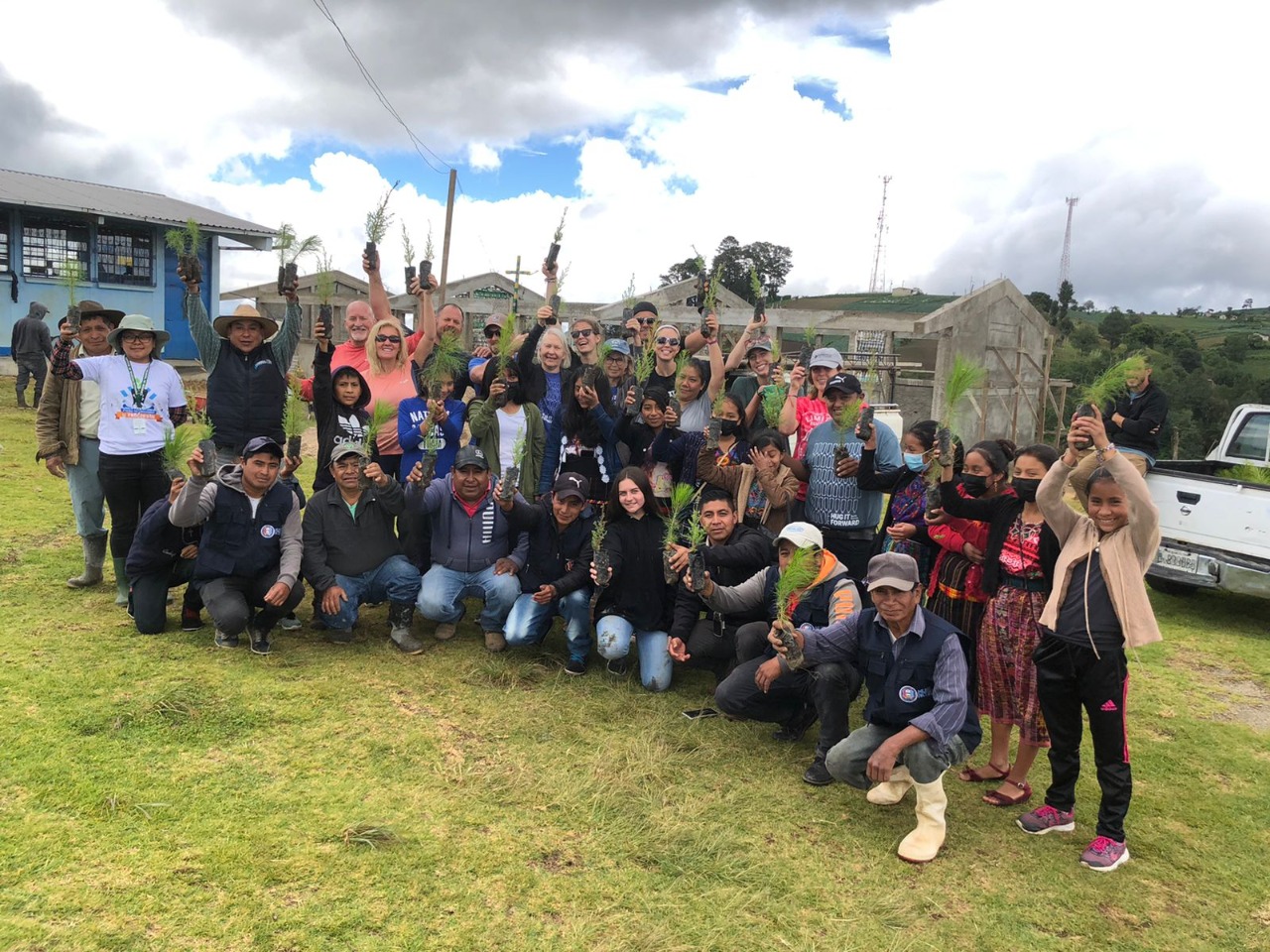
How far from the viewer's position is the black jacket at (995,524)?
3.78 meters

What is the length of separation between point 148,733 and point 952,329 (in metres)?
14.0

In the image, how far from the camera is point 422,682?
4766 millimetres

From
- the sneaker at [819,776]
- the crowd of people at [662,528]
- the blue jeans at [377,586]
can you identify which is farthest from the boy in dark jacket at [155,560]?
the sneaker at [819,776]

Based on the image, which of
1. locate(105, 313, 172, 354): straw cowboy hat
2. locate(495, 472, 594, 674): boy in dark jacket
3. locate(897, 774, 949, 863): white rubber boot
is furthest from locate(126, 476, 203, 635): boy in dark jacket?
locate(897, 774, 949, 863): white rubber boot

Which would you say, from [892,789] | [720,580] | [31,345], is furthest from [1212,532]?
[31,345]

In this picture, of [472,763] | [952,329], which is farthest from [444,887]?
[952,329]

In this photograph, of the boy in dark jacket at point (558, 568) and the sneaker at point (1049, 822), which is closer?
the sneaker at point (1049, 822)

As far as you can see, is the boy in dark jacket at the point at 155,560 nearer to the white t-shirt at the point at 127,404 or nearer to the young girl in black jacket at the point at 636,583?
the white t-shirt at the point at 127,404

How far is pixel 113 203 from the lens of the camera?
59.5ft

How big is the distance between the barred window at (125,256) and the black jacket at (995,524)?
19.1 m

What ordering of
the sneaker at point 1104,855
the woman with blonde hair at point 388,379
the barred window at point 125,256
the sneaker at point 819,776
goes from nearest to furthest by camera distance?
the sneaker at point 1104,855 → the sneaker at point 819,776 → the woman with blonde hair at point 388,379 → the barred window at point 125,256

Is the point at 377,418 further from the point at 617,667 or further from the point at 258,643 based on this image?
the point at 617,667

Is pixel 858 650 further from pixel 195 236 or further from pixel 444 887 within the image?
pixel 195 236

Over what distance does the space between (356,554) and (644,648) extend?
1.87 meters
